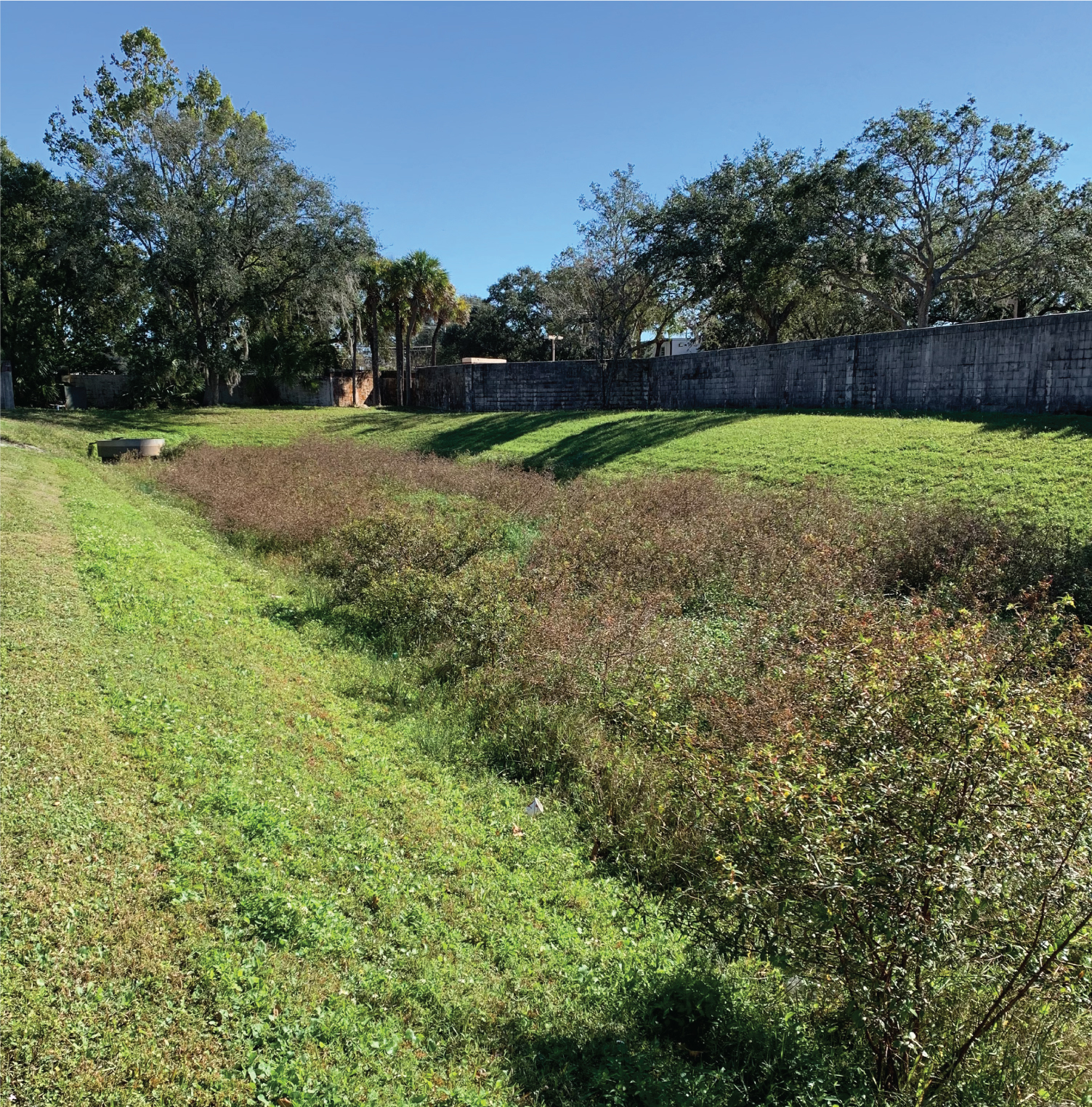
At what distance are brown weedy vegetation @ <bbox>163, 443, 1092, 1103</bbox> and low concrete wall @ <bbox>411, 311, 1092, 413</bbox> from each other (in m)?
6.69

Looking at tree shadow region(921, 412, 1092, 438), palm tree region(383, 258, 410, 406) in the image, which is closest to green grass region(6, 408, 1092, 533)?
tree shadow region(921, 412, 1092, 438)

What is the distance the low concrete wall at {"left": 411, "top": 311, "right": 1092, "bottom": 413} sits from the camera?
15.1m

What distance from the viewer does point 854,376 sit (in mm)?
19703

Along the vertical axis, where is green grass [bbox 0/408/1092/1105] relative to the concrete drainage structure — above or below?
below

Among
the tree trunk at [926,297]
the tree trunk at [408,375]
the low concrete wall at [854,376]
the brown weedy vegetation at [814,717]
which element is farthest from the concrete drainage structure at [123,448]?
the tree trunk at [926,297]

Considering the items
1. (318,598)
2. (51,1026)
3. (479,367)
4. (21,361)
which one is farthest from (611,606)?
(21,361)

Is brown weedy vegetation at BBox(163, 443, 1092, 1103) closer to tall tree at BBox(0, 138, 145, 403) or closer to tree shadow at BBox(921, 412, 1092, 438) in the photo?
tree shadow at BBox(921, 412, 1092, 438)

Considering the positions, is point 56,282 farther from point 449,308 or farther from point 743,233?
point 743,233

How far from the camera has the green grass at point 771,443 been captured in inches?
455

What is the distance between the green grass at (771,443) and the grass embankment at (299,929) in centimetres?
852

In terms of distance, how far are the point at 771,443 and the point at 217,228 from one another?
2264 centimetres

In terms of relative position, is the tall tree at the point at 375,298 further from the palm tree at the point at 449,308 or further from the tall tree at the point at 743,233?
the tall tree at the point at 743,233

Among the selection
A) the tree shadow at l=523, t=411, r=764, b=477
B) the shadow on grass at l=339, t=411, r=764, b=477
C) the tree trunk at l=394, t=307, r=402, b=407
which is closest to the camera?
the tree shadow at l=523, t=411, r=764, b=477

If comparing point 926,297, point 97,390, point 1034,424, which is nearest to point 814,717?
point 1034,424
